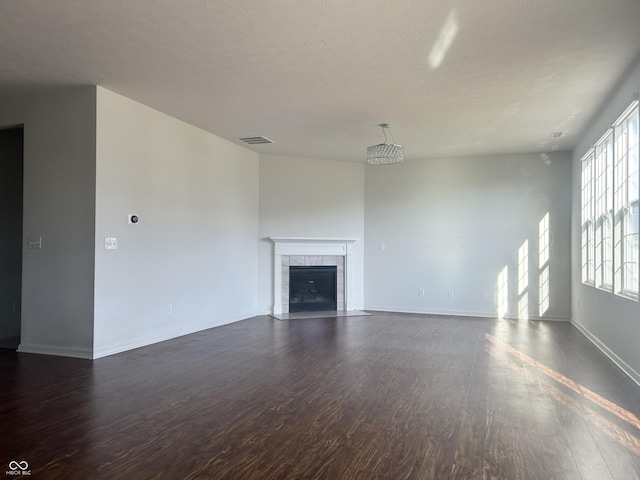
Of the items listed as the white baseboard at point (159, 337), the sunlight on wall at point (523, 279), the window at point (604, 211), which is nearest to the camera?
the white baseboard at point (159, 337)

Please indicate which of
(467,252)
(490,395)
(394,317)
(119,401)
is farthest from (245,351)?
(467,252)

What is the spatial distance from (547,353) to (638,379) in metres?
1.12

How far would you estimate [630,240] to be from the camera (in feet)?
13.6

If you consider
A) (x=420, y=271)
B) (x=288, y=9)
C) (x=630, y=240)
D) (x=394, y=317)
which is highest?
(x=288, y=9)

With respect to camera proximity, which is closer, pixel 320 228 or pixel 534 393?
pixel 534 393

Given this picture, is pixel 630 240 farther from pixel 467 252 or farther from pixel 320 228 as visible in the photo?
pixel 320 228

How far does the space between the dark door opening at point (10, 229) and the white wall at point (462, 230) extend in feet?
17.0

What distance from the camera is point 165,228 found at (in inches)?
215

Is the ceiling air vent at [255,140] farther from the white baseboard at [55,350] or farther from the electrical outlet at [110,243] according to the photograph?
the white baseboard at [55,350]

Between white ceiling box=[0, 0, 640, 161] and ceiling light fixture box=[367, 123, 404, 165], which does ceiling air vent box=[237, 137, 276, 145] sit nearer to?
white ceiling box=[0, 0, 640, 161]

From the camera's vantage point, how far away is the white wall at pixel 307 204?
7.64m

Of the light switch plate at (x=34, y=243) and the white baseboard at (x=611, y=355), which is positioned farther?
the light switch plate at (x=34, y=243)

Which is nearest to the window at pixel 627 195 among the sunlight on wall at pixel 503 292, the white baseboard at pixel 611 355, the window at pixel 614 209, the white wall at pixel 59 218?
the window at pixel 614 209

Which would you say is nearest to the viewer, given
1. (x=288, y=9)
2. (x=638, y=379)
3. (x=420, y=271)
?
(x=288, y=9)
